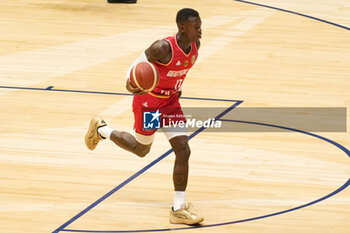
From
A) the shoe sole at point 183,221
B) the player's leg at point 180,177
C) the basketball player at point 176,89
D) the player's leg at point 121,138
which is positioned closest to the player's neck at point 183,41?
the basketball player at point 176,89

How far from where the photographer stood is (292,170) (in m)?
9.27

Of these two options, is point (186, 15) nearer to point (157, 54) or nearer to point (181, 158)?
point (157, 54)

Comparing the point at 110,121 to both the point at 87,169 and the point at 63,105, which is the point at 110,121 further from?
the point at 87,169

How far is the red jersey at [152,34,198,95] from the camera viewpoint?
25.6 ft

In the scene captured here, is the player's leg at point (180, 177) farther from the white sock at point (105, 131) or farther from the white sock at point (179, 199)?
the white sock at point (105, 131)

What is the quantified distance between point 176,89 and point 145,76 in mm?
543

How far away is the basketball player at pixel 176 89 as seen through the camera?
304 inches

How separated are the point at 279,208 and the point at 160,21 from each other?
28.1ft

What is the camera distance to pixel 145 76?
24.9ft

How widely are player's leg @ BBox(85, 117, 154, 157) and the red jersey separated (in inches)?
19.4

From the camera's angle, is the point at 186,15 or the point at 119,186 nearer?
the point at 186,15

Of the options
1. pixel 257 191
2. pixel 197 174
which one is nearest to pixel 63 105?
pixel 197 174

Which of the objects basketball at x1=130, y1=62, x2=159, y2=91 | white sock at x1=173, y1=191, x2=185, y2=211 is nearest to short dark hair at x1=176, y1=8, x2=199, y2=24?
basketball at x1=130, y1=62, x2=159, y2=91

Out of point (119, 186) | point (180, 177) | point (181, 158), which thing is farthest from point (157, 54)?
point (119, 186)
